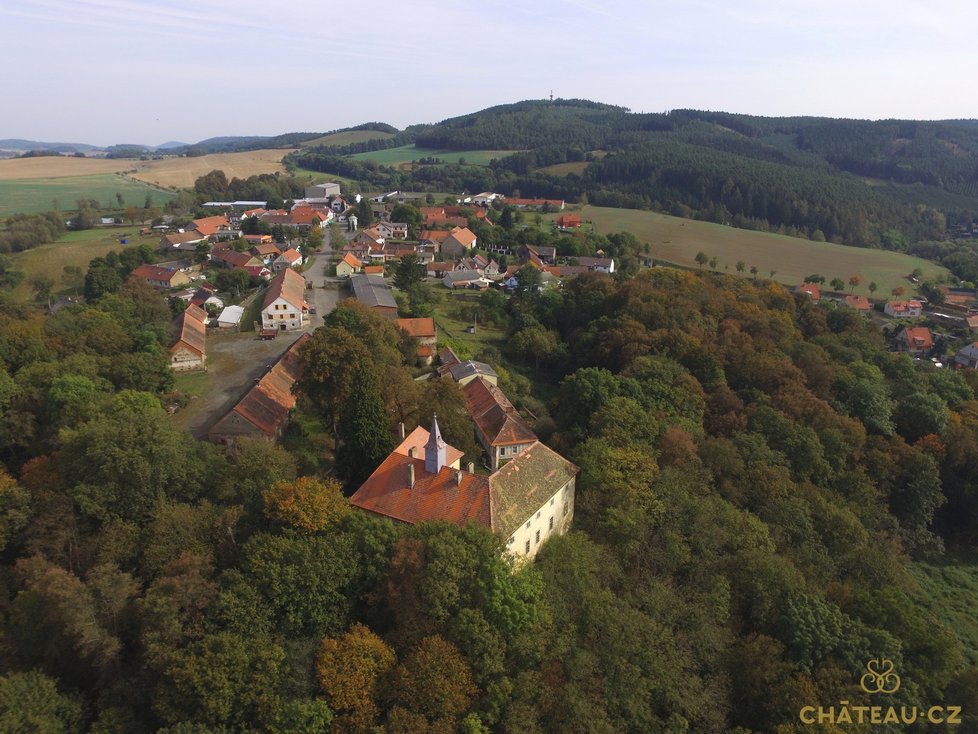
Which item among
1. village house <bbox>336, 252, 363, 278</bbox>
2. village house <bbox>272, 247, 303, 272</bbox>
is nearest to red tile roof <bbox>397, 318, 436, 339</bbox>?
village house <bbox>336, 252, 363, 278</bbox>

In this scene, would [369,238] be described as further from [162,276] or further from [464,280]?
[162,276]

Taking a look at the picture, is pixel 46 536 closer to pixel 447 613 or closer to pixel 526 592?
pixel 447 613

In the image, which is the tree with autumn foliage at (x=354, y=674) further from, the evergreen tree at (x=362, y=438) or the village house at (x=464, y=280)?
the village house at (x=464, y=280)

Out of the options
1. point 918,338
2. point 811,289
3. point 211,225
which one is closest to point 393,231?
point 211,225

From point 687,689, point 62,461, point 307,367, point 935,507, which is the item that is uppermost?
point 307,367

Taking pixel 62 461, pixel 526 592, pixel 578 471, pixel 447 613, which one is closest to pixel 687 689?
pixel 526 592

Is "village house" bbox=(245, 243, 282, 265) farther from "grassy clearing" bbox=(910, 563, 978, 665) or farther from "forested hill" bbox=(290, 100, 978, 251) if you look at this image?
"forested hill" bbox=(290, 100, 978, 251)

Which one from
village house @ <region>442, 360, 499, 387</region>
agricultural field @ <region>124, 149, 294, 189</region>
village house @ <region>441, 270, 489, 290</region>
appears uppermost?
agricultural field @ <region>124, 149, 294, 189</region>

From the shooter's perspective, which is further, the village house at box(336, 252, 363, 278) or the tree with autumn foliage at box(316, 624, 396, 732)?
the village house at box(336, 252, 363, 278)
